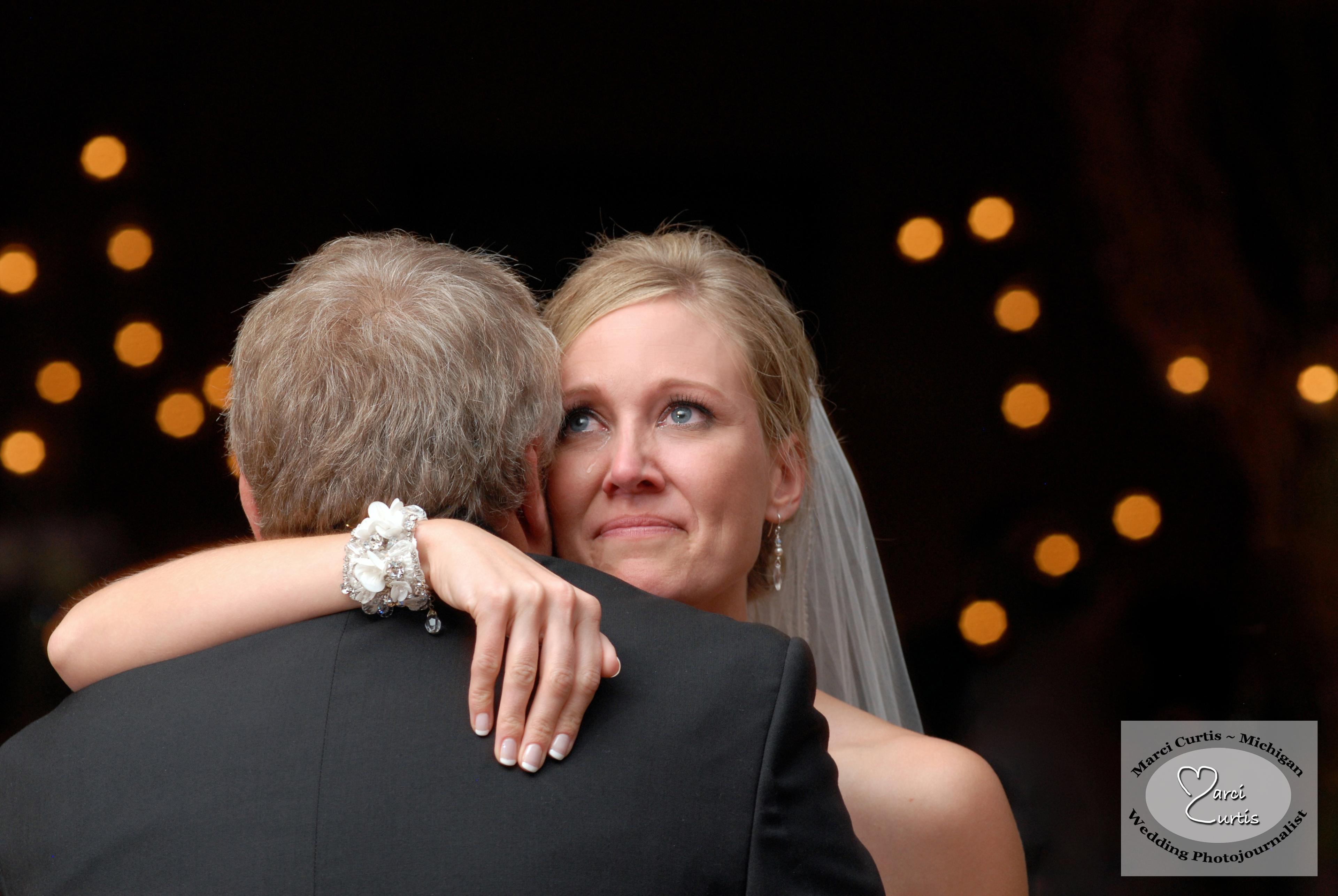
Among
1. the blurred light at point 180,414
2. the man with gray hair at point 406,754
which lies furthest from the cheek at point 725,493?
the blurred light at point 180,414

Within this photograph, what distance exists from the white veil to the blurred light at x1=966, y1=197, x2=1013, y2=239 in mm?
1257

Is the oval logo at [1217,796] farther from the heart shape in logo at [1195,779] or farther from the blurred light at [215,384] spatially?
the blurred light at [215,384]

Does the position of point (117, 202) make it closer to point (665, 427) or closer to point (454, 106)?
point (454, 106)

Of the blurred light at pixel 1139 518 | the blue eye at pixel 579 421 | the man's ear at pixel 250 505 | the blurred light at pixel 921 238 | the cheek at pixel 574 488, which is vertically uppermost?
the blurred light at pixel 921 238

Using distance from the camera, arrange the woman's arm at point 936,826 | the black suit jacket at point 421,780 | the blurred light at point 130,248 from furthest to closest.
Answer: the blurred light at point 130,248
the woman's arm at point 936,826
the black suit jacket at point 421,780

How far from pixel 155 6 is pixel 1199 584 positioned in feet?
11.0

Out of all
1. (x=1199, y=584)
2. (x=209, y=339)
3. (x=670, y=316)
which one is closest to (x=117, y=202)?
(x=209, y=339)

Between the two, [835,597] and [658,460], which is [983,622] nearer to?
[835,597]

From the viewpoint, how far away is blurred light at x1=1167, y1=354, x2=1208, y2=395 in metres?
3.25

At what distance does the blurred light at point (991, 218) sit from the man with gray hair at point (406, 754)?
246 cm

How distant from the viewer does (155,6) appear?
291 cm

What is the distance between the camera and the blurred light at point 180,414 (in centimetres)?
303

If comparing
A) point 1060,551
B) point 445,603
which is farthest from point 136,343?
point 1060,551

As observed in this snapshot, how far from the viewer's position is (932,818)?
5.53 ft
